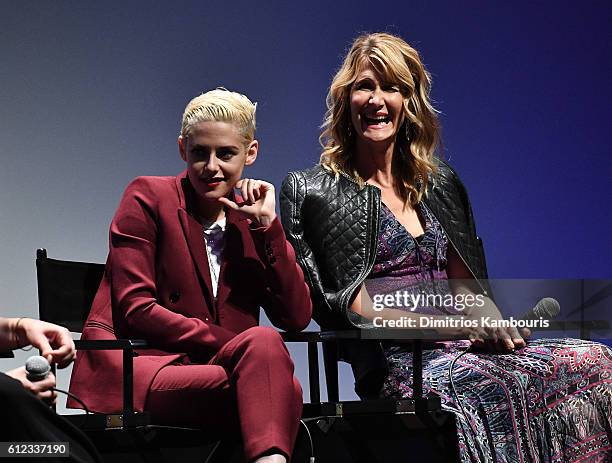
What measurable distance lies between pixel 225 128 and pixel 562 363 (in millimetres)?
1039

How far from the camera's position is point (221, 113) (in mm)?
2723

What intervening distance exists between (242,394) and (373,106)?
114 cm

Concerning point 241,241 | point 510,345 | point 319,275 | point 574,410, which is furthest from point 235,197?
point 574,410

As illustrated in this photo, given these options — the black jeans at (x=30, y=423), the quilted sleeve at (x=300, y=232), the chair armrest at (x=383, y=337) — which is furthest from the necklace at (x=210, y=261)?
the black jeans at (x=30, y=423)

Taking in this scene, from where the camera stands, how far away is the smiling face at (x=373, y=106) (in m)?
3.12

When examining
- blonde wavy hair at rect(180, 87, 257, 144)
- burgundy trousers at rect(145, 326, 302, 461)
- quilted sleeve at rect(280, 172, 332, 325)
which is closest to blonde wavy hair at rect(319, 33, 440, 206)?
quilted sleeve at rect(280, 172, 332, 325)

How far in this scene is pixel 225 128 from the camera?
271 centimetres

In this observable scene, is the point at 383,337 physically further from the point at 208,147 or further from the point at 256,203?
the point at 208,147

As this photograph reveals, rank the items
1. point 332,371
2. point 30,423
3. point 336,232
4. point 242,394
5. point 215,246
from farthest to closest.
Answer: point 336,232 → point 332,371 → point 215,246 → point 242,394 → point 30,423

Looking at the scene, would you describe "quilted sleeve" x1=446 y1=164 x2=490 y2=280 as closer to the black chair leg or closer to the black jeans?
the black chair leg

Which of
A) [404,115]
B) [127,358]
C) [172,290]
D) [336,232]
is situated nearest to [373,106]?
[404,115]

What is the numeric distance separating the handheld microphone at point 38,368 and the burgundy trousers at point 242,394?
0.53 metres

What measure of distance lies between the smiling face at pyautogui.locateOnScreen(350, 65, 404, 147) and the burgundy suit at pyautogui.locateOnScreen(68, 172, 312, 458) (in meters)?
A: 0.57

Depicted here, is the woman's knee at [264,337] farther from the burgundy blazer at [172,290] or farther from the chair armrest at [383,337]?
the chair armrest at [383,337]
